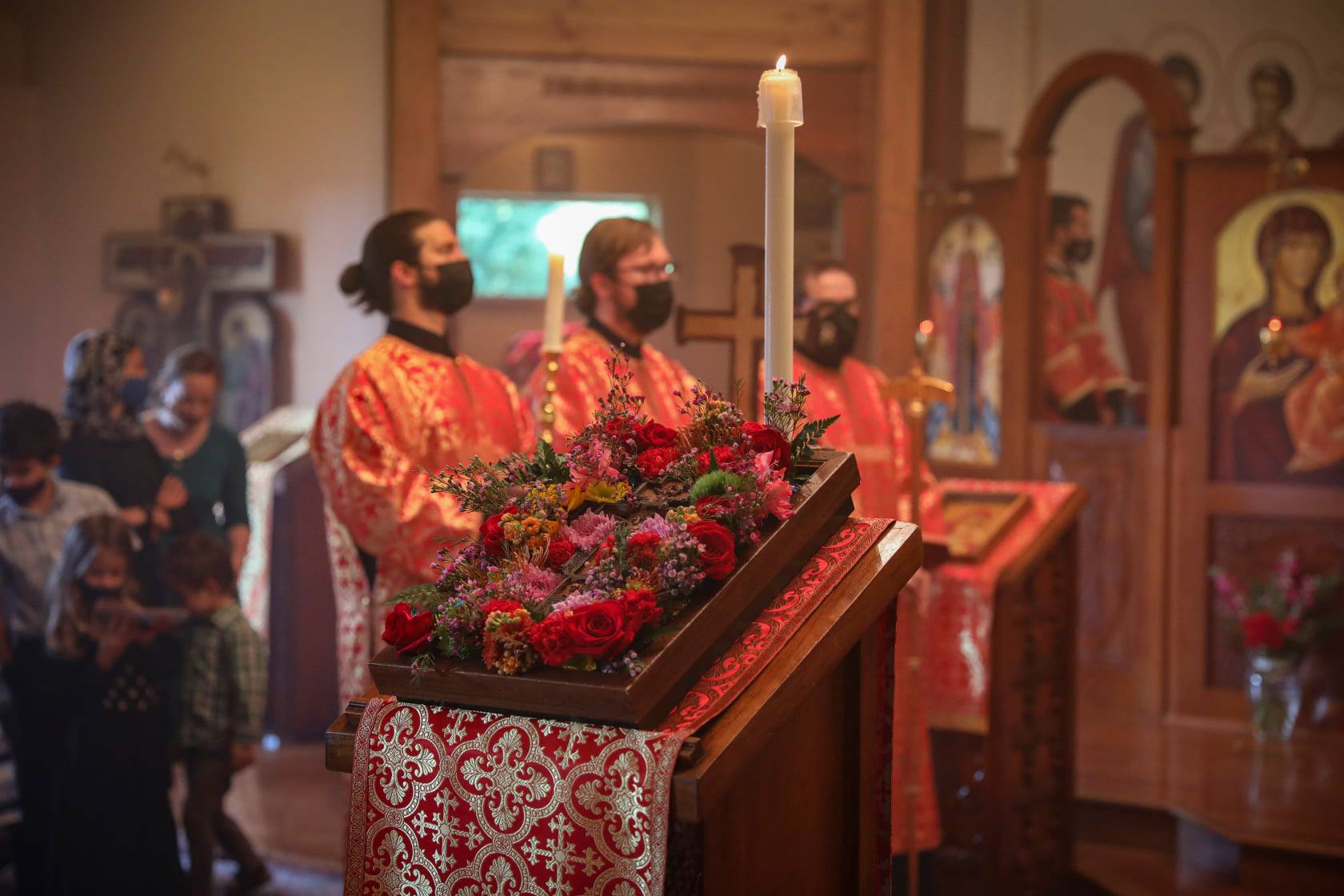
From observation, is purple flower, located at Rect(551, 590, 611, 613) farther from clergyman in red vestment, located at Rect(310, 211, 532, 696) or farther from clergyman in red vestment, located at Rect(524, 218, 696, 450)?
clergyman in red vestment, located at Rect(524, 218, 696, 450)

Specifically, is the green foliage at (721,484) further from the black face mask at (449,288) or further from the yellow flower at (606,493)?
the black face mask at (449,288)

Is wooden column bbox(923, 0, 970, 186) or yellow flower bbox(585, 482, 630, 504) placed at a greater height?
wooden column bbox(923, 0, 970, 186)

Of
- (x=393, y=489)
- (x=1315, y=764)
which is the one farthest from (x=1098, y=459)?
(x=393, y=489)

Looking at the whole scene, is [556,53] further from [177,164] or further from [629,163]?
[629,163]

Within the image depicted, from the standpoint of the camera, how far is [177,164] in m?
5.80

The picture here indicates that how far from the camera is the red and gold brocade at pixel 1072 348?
6.45m

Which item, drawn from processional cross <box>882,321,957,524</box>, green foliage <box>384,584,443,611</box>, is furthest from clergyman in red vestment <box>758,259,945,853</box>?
green foliage <box>384,584,443,611</box>

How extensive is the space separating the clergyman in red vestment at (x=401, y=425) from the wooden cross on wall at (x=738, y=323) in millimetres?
562

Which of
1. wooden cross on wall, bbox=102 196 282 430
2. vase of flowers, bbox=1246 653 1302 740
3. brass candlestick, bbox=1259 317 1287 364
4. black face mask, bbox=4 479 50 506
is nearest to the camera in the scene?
black face mask, bbox=4 479 50 506

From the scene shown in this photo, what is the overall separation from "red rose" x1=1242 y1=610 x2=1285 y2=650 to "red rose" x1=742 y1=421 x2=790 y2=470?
14.0ft

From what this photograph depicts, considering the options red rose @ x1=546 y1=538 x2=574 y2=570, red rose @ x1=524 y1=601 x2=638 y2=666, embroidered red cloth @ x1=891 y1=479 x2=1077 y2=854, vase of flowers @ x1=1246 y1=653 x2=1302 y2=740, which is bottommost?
vase of flowers @ x1=1246 y1=653 x2=1302 y2=740

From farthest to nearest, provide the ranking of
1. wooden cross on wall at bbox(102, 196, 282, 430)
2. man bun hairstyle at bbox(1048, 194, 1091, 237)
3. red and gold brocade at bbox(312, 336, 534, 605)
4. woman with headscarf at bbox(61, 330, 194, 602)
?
man bun hairstyle at bbox(1048, 194, 1091, 237), wooden cross on wall at bbox(102, 196, 282, 430), woman with headscarf at bbox(61, 330, 194, 602), red and gold brocade at bbox(312, 336, 534, 605)

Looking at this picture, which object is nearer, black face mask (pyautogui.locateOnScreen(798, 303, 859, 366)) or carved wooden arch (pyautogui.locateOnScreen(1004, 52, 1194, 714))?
black face mask (pyautogui.locateOnScreen(798, 303, 859, 366))

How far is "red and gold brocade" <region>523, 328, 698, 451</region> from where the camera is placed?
346cm
